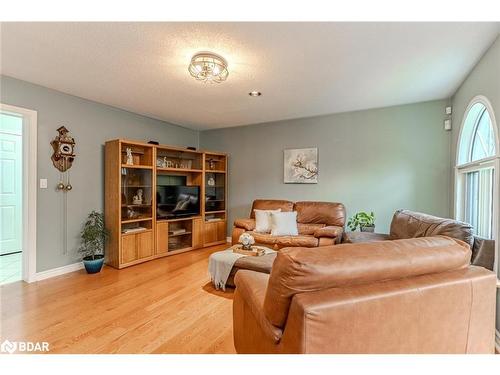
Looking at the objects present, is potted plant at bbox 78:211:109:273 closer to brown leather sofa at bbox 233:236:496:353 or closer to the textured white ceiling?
the textured white ceiling

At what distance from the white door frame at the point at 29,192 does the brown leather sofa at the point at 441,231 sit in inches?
150

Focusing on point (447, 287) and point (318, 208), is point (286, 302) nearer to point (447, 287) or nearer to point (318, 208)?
point (447, 287)

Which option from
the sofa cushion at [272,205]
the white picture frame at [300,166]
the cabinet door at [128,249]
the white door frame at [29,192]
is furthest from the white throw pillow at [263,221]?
the white door frame at [29,192]

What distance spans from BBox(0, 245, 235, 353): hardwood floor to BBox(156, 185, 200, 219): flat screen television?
3.84 feet

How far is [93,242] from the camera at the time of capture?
11.5 ft

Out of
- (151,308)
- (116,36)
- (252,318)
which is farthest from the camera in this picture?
(151,308)

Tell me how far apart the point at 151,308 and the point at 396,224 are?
9.47ft

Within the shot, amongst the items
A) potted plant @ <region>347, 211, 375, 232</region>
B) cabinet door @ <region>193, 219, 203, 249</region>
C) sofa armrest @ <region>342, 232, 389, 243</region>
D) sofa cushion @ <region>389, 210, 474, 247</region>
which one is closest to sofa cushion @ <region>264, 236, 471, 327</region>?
sofa cushion @ <region>389, 210, 474, 247</region>

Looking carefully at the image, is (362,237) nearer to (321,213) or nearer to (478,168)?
(321,213)

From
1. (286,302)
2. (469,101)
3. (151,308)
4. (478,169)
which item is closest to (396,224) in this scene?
(478,169)

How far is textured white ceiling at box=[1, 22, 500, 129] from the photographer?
191 centimetres

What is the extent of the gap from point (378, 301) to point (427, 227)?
169 centimetres

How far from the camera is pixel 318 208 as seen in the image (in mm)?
4172

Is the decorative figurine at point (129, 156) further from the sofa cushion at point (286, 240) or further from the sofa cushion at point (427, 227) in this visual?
the sofa cushion at point (427, 227)
